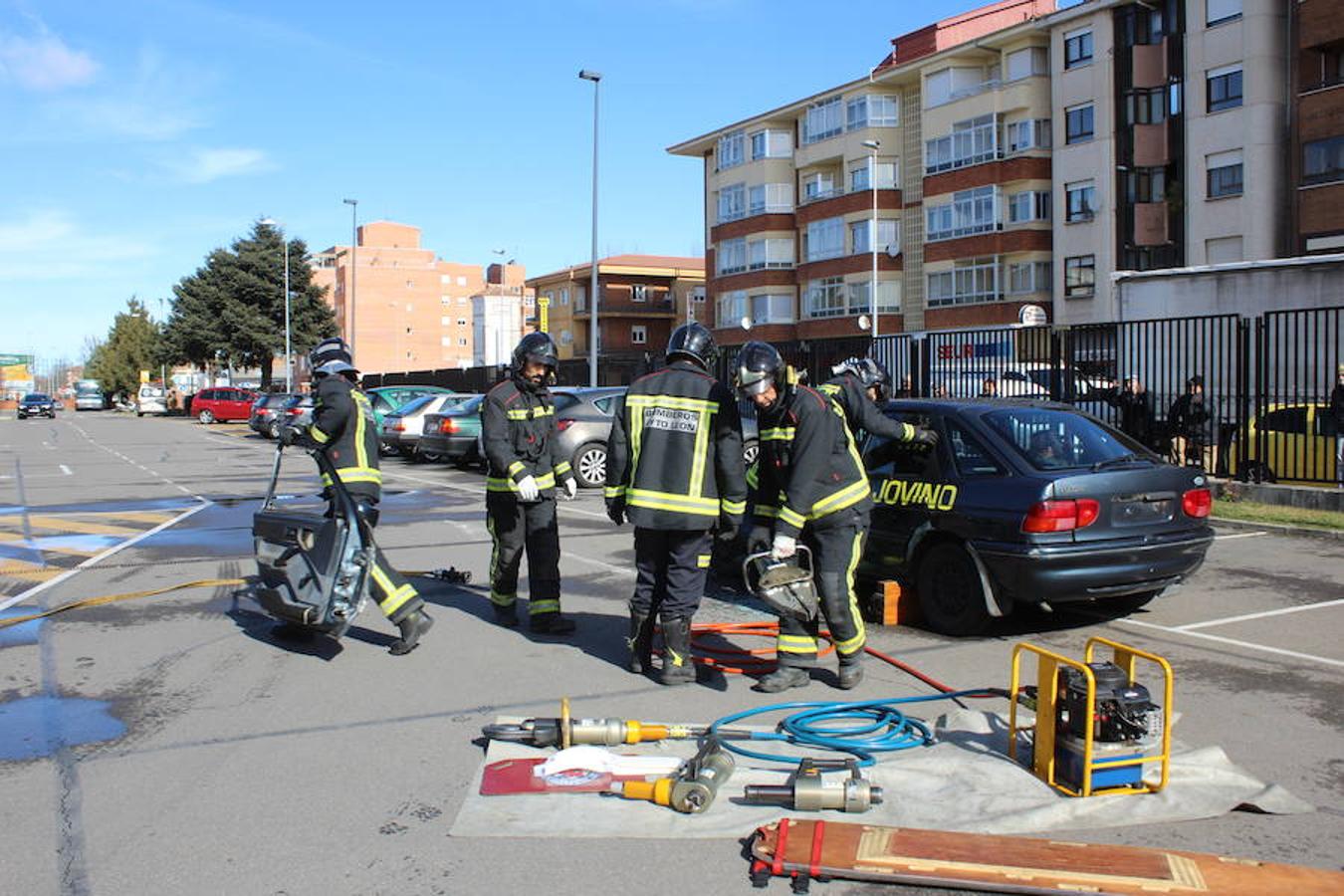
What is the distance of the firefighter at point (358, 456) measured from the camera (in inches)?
270

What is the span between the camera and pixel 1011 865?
373 centimetres

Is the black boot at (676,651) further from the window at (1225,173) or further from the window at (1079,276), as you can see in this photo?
the window at (1079,276)

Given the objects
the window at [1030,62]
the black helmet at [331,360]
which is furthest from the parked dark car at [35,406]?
the black helmet at [331,360]

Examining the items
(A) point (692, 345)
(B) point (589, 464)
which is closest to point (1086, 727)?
(A) point (692, 345)

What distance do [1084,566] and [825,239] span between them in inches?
1871

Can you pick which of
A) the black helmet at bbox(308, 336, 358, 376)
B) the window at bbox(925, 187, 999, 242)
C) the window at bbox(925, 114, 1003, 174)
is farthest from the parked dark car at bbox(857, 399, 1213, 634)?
the window at bbox(925, 114, 1003, 174)

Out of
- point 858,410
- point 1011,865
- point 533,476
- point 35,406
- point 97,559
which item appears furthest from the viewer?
point 35,406

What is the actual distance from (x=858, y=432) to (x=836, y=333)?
43.8 metres

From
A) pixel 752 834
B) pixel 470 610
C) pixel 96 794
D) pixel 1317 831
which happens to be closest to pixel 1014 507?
pixel 1317 831

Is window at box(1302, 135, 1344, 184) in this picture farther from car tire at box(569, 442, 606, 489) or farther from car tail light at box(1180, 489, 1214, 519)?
car tail light at box(1180, 489, 1214, 519)

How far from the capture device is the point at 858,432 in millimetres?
8359

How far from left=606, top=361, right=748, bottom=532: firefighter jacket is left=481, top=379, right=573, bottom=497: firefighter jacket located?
1292mm

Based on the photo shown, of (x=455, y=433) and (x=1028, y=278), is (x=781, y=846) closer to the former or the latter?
(x=455, y=433)

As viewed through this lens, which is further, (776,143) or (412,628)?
(776,143)
